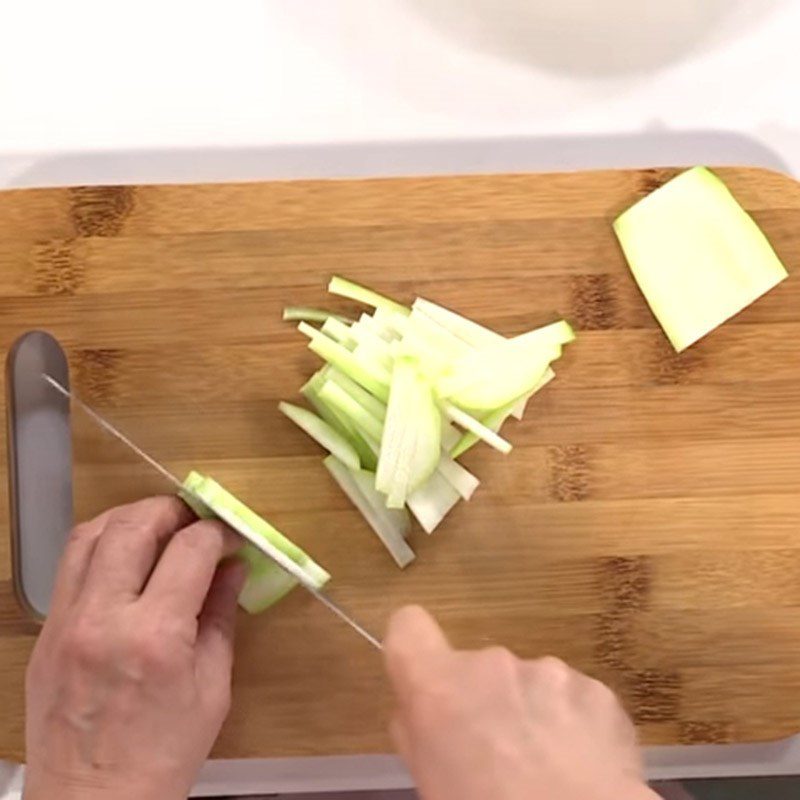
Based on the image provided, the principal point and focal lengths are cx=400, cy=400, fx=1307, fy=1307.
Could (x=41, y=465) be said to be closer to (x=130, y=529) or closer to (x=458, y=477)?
(x=130, y=529)

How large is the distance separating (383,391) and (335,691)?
28 cm

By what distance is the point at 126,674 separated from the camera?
110cm

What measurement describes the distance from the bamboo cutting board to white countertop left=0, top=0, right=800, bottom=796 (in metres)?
0.06

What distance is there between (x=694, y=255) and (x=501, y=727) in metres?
0.49

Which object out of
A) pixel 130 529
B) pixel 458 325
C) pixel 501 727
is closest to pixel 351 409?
pixel 458 325

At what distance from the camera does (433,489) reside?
1.22 meters

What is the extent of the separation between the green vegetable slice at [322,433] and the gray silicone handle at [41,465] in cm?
23

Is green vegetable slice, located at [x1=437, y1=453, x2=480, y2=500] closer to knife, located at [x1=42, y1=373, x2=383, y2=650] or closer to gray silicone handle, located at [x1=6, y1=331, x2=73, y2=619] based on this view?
knife, located at [x1=42, y1=373, x2=383, y2=650]

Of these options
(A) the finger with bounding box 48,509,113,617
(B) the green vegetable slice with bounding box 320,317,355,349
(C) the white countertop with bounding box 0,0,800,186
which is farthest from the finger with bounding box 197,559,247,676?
(C) the white countertop with bounding box 0,0,800,186

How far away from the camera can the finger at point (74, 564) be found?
1.13 m

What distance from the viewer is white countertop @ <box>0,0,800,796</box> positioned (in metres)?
1.27

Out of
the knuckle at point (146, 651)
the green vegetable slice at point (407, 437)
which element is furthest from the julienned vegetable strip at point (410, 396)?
the knuckle at point (146, 651)

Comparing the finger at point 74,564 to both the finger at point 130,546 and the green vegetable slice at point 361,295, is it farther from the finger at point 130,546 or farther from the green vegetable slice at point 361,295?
the green vegetable slice at point 361,295

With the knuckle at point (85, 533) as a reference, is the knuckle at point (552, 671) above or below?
above
